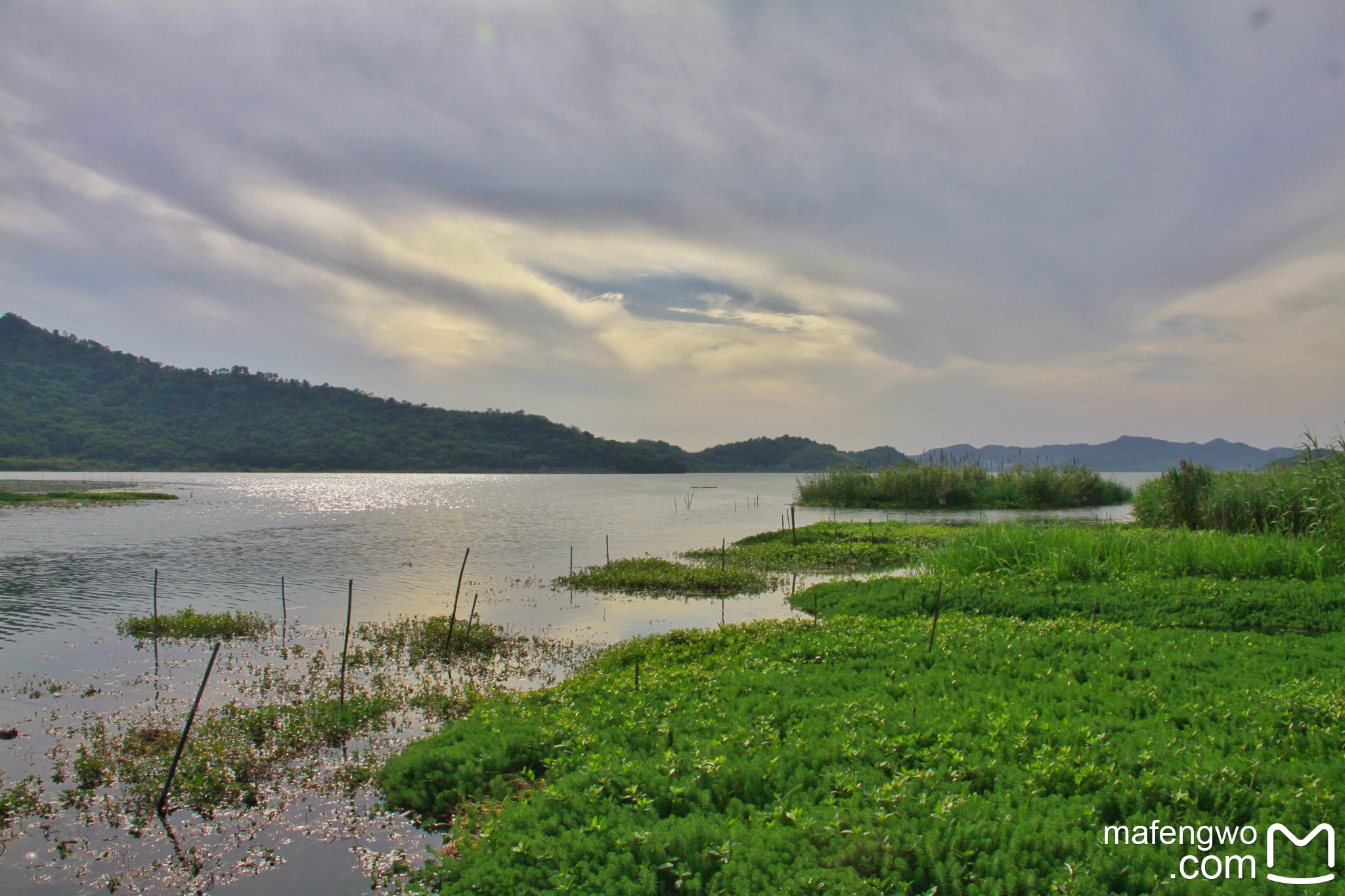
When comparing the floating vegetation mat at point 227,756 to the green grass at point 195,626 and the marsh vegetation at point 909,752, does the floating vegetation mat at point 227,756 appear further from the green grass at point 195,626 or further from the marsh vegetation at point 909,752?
the green grass at point 195,626

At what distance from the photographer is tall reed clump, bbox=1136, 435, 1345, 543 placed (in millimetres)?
19891

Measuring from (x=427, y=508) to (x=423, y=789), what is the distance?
65197 mm

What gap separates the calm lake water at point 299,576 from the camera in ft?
36.4

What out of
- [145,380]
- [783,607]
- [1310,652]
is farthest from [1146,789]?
[145,380]

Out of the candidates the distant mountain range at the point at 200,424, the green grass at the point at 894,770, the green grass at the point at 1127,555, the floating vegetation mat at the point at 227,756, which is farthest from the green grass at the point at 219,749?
the distant mountain range at the point at 200,424

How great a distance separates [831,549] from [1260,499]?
1475 cm

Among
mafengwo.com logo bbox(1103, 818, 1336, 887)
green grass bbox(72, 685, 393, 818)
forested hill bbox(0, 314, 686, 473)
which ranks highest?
forested hill bbox(0, 314, 686, 473)

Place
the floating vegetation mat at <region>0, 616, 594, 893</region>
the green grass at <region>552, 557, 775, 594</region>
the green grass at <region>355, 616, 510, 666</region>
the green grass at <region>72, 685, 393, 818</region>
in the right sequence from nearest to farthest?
the floating vegetation mat at <region>0, 616, 594, 893</region> → the green grass at <region>72, 685, 393, 818</region> → the green grass at <region>355, 616, 510, 666</region> → the green grass at <region>552, 557, 775, 594</region>

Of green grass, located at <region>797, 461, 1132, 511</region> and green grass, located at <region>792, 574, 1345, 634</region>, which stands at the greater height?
green grass, located at <region>797, 461, 1132, 511</region>

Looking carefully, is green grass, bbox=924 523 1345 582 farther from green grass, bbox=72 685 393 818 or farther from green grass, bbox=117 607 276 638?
green grass, bbox=117 607 276 638

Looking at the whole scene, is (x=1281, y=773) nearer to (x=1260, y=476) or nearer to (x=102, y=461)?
(x=1260, y=476)

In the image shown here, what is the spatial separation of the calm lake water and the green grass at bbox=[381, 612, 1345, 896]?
2.31m

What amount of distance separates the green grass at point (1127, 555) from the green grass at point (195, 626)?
60.7 feet

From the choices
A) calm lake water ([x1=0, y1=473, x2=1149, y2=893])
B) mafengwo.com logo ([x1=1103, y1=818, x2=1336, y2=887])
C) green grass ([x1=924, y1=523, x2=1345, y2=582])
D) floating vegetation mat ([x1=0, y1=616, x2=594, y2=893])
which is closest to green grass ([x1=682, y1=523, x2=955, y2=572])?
calm lake water ([x1=0, y1=473, x2=1149, y2=893])
